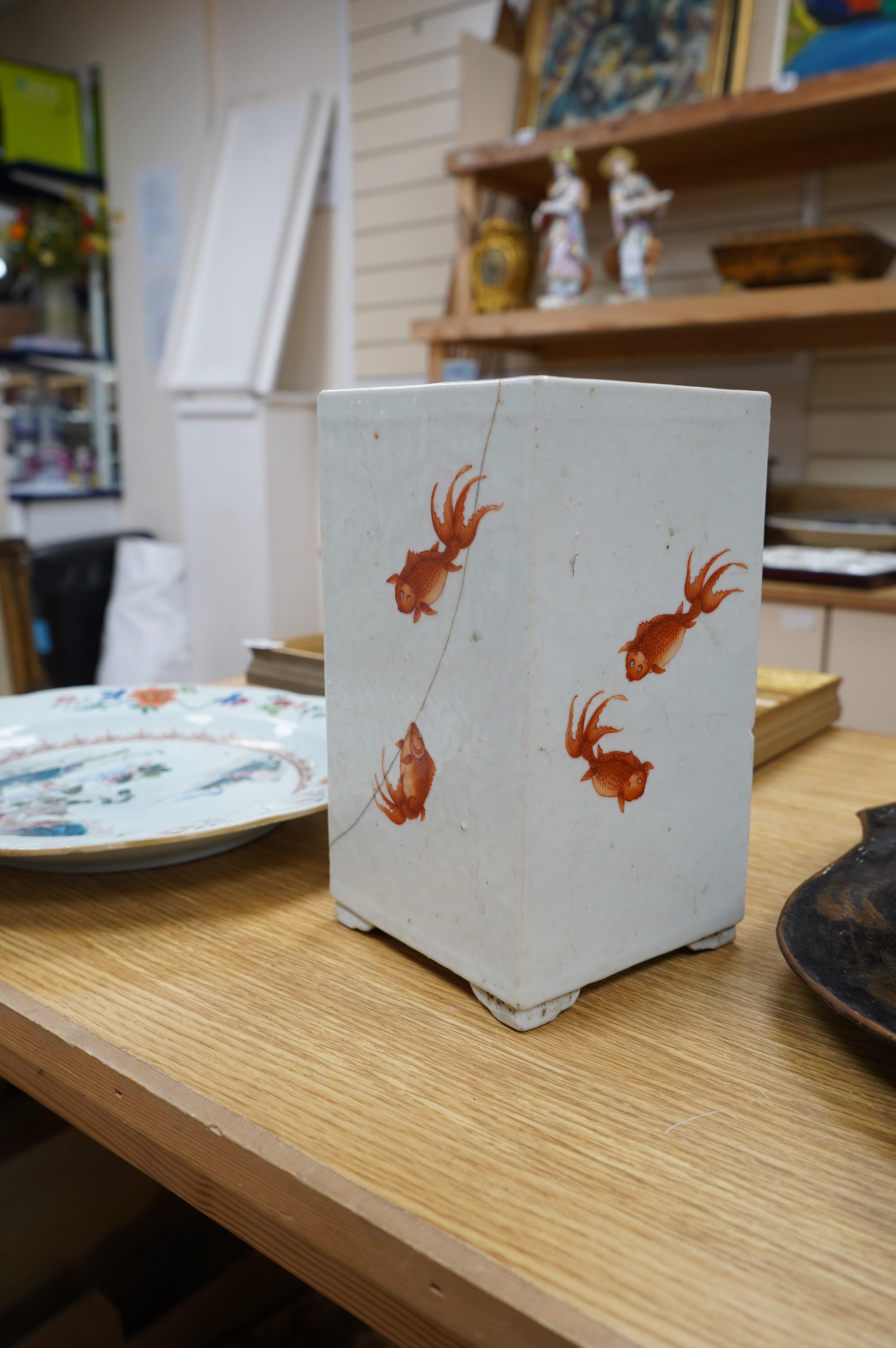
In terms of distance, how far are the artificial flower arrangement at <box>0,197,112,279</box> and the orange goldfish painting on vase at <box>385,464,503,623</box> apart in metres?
3.71

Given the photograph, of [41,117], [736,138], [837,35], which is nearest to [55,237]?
[41,117]

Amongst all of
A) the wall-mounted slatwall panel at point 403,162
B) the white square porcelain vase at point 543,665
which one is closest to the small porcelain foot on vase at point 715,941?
the white square porcelain vase at point 543,665

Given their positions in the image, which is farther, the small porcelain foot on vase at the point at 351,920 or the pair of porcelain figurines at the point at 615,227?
the pair of porcelain figurines at the point at 615,227

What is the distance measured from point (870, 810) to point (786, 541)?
1.62 m

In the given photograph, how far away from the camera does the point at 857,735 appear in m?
0.82

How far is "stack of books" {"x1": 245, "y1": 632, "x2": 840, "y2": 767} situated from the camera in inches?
28.2

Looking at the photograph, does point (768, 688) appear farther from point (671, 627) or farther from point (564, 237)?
point (564, 237)

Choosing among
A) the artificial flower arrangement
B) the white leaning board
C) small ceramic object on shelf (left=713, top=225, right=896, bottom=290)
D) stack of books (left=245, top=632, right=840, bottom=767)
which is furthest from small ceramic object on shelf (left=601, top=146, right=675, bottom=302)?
the artificial flower arrangement

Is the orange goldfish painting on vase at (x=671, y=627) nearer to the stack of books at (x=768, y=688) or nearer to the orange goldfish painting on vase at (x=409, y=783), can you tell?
the orange goldfish painting on vase at (x=409, y=783)

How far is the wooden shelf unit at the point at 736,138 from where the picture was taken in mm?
1723

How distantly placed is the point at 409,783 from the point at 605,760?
0.29 ft

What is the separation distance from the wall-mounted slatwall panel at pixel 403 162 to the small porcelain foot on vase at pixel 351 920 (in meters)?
2.54

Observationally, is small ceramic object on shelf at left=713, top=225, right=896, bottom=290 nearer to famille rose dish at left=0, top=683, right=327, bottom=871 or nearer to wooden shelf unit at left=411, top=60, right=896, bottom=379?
wooden shelf unit at left=411, top=60, right=896, bottom=379

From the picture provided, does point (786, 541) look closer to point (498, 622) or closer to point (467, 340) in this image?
point (467, 340)
